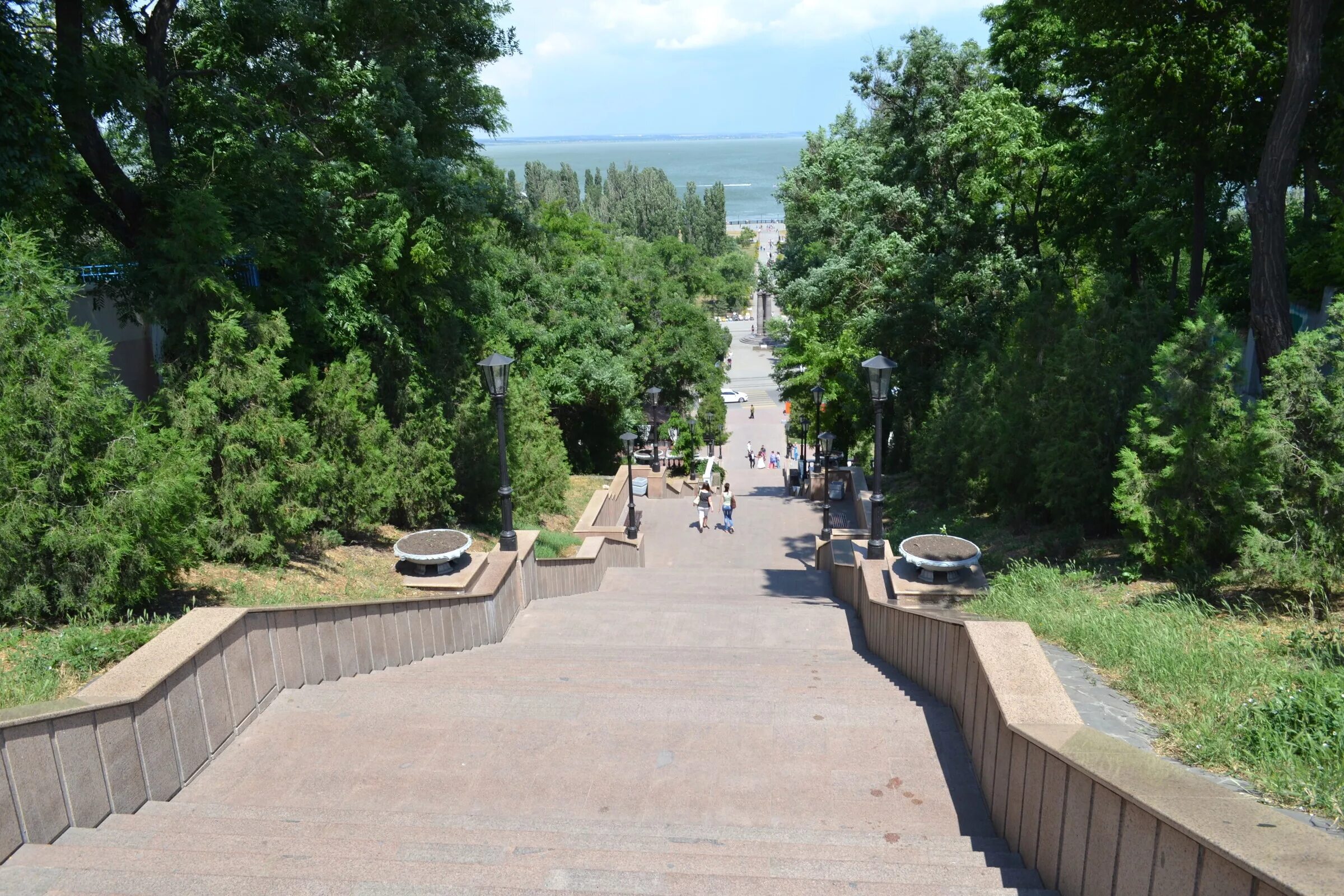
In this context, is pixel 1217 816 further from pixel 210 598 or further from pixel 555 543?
pixel 555 543

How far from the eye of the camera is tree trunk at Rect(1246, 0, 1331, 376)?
35.1 ft

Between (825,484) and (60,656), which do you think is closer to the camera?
(60,656)

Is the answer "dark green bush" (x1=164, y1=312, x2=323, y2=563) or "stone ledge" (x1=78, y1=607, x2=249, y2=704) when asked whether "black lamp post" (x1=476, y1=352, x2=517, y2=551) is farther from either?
"stone ledge" (x1=78, y1=607, x2=249, y2=704)

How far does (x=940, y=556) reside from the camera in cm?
1032

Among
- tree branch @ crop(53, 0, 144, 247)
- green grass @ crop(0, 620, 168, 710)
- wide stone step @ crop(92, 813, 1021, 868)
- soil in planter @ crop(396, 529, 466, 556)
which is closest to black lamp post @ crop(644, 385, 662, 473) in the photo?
soil in planter @ crop(396, 529, 466, 556)

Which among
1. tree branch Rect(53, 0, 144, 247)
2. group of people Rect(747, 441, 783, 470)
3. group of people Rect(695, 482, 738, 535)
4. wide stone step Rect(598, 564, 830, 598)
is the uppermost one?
tree branch Rect(53, 0, 144, 247)

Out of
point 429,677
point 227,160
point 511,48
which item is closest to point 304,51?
point 227,160

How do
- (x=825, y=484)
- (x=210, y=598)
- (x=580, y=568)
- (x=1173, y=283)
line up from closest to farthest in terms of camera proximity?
1. (x=210, y=598)
2. (x=580, y=568)
3. (x=825, y=484)
4. (x=1173, y=283)

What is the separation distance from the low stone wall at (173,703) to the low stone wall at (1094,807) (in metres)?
4.61

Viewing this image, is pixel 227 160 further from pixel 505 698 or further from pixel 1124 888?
pixel 1124 888

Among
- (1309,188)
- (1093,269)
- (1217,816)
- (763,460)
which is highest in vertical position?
(1309,188)

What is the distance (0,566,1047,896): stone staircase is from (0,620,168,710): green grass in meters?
0.97

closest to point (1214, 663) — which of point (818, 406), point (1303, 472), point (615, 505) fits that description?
point (1303, 472)

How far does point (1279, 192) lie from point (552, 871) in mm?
10934
